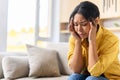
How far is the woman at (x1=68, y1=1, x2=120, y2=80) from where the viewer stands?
55.6 inches

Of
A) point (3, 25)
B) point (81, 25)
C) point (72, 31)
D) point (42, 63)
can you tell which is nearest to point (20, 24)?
point (3, 25)

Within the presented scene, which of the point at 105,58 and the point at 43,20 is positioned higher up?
the point at 43,20

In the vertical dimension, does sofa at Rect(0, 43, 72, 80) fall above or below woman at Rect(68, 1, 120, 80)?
below

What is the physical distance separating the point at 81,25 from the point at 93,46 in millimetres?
158

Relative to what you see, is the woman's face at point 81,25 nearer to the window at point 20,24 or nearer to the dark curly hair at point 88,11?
the dark curly hair at point 88,11

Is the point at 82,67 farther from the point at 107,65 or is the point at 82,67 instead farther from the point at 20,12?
the point at 20,12

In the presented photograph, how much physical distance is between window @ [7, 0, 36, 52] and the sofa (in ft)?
2.68

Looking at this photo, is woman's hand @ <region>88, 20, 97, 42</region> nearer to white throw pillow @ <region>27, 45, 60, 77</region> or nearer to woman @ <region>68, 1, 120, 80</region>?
woman @ <region>68, 1, 120, 80</region>

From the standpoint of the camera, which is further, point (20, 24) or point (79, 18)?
point (20, 24)

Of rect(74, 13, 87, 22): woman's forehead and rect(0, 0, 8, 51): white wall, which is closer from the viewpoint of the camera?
rect(74, 13, 87, 22): woman's forehead

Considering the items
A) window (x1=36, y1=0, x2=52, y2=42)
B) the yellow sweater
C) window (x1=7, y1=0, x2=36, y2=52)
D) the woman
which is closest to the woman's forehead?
the woman

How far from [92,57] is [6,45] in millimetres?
2169

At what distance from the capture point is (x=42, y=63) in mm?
2641

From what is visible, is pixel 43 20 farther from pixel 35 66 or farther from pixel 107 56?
pixel 107 56
